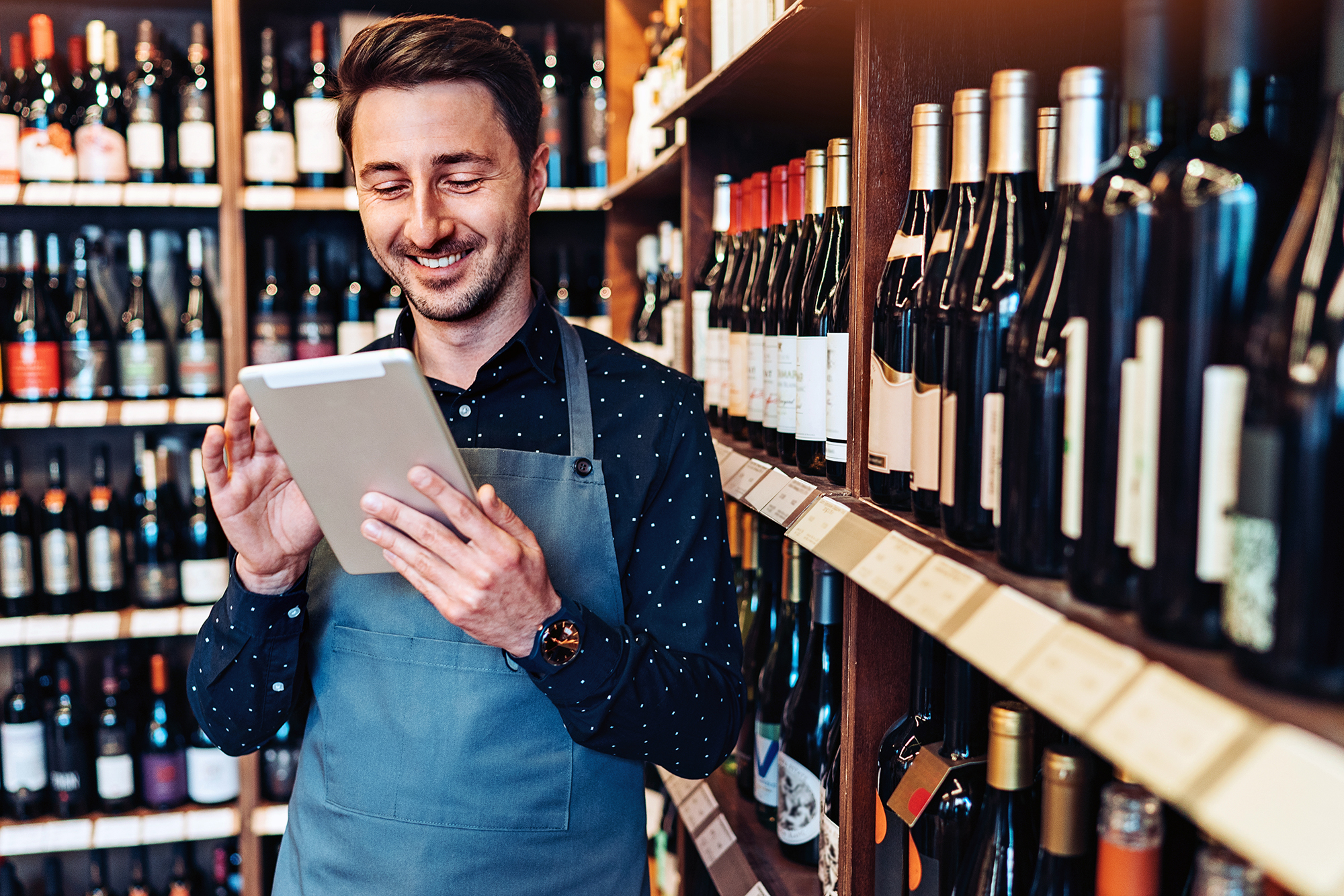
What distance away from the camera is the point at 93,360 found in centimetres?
243

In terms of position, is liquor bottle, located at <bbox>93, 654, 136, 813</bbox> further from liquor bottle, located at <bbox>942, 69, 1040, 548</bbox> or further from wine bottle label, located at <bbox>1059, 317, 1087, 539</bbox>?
wine bottle label, located at <bbox>1059, 317, 1087, 539</bbox>

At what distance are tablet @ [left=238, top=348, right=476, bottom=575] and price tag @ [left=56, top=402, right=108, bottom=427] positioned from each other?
1633mm

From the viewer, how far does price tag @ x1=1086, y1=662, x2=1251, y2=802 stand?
0.43 metres

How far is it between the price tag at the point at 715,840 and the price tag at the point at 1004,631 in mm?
914

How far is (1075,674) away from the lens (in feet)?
1.77

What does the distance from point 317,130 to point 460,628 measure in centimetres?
175

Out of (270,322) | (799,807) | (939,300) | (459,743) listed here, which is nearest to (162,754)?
(270,322)

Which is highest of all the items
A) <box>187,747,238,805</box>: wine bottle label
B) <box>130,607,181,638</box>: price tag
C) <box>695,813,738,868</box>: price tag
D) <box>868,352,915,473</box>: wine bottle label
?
<box>868,352,915,473</box>: wine bottle label

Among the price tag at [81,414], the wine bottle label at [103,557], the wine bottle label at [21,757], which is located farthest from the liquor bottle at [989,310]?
the wine bottle label at [21,757]

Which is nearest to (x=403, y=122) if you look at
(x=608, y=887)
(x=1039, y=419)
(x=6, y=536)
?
(x=1039, y=419)

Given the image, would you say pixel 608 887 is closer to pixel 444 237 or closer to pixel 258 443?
pixel 258 443

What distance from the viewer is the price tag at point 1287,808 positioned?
362 mm

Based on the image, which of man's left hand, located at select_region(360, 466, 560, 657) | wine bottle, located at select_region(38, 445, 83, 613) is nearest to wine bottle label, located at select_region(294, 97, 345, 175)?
wine bottle, located at select_region(38, 445, 83, 613)

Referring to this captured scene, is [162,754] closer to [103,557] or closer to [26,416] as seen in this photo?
[103,557]
